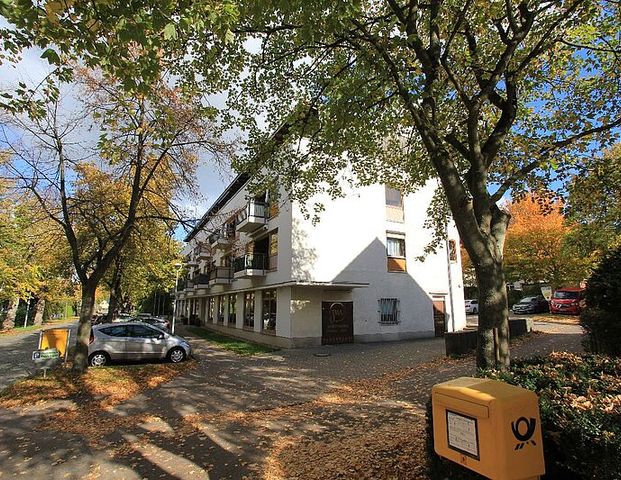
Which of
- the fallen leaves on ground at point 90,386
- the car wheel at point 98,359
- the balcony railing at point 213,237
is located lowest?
the fallen leaves on ground at point 90,386

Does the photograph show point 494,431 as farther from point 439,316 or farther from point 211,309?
point 211,309

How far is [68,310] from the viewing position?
5781 centimetres

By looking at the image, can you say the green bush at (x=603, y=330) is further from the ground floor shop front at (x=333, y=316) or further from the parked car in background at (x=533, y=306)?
the parked car in background at (x=533, y=306)

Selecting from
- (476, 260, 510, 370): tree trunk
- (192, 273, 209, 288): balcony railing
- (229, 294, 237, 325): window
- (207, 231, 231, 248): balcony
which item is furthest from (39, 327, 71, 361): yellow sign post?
(192, 273, 209, 288): balcony railing

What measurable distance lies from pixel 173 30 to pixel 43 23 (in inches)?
72.5

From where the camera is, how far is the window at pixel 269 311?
20.4 m

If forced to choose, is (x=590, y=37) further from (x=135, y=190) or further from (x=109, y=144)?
(x=135, y=190)

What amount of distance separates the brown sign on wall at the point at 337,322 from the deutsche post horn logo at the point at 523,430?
54.9 ft

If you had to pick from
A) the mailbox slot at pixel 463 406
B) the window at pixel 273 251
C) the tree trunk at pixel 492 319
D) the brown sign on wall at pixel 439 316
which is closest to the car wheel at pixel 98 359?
the window at pixel 273 251

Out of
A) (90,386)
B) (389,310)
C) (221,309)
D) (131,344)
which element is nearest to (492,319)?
(90,386)

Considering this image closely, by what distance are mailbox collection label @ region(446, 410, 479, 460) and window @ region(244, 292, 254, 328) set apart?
21.5 metres

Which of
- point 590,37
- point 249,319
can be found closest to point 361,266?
point 249,319

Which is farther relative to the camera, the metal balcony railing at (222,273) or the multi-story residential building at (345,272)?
the metal balcony railing at (222,273)

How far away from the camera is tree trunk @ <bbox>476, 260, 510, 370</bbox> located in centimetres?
570
